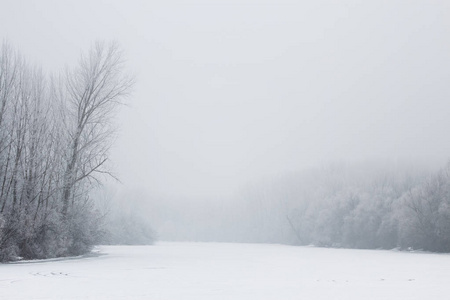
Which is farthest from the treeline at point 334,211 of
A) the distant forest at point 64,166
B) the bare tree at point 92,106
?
the bare tree at point 92,106

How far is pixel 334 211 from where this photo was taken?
75.8 meters

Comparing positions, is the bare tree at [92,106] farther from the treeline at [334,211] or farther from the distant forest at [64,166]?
the treeline at [334,211]

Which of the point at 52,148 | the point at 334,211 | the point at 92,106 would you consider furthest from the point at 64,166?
the point at 334,211

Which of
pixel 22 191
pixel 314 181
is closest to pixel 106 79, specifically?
pixel 22 191

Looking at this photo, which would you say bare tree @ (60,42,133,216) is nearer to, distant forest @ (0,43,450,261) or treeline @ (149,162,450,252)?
distant forest @ (0,43,450,261)

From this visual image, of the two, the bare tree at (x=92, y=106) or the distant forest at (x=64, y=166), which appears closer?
the distant forest at (x=64, y=166)

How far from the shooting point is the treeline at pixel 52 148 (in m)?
24.9

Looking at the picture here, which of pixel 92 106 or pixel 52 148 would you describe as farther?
pixel 92 106

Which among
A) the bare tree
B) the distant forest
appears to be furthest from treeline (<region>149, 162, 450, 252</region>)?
the bare tree

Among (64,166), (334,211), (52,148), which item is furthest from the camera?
(334,211)

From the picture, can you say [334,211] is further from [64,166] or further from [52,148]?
[52,148]

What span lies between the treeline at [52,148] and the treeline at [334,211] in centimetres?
3591

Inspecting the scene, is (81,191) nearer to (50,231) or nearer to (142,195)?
(50,231)

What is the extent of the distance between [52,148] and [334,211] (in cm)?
5524
